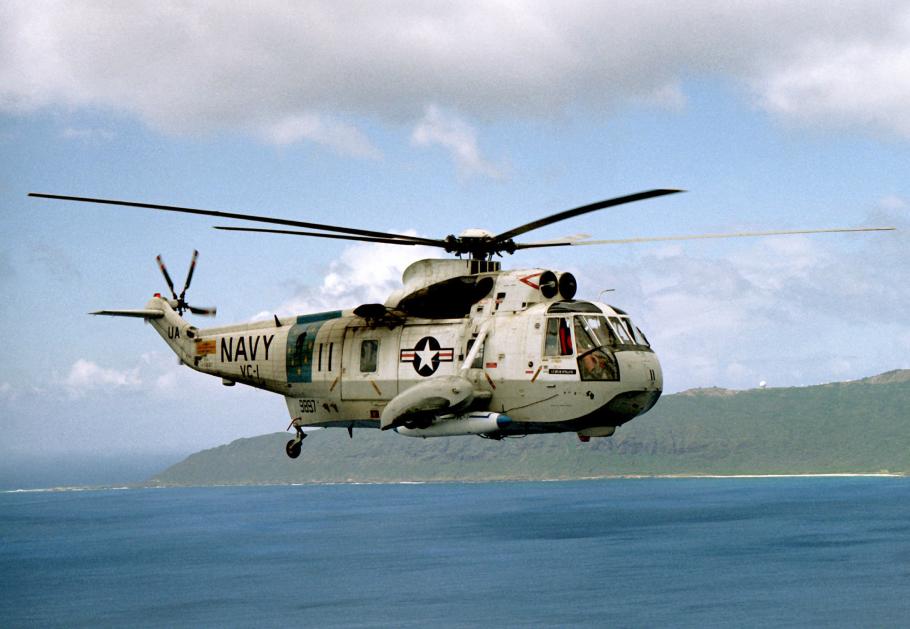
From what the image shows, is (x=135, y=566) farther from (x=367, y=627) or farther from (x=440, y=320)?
(x=440, y=320)

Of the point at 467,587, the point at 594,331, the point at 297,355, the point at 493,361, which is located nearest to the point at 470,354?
the point at 493,361

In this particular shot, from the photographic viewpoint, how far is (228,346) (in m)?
37.3

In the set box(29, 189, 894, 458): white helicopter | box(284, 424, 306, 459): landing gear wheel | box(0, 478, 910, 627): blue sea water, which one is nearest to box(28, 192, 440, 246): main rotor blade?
box(29, 189, 894, 458): white helicopter

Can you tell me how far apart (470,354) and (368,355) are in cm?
423

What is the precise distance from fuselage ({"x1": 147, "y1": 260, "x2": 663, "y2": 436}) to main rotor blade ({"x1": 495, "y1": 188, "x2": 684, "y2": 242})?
1.42 metres

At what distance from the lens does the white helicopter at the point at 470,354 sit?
1125 inches

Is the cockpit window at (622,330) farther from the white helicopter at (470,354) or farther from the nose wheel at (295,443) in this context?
the nose wheel at (295,443)

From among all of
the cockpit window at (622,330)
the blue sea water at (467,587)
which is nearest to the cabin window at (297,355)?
the cockpit window at (622,330)

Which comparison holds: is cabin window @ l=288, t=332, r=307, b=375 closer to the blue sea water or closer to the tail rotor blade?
the tail rotor blade

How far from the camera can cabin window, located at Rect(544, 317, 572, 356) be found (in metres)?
28.9

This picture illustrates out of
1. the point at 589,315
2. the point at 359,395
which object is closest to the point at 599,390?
the point at 589,315

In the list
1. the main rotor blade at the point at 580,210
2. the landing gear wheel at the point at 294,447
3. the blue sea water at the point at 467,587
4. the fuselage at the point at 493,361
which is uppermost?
the main rotor blade at the point at 580,210

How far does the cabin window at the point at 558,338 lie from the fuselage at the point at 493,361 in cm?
3

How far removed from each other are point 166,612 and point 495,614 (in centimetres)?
4592
